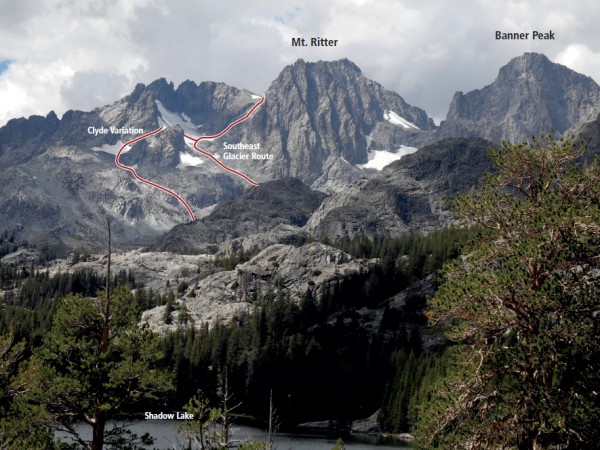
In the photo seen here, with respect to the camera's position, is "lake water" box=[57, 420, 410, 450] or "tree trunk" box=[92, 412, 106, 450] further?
"lake water" box=[57, 420, 410, 450]

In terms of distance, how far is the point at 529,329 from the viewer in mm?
30281

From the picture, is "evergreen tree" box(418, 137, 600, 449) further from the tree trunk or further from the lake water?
the lake water

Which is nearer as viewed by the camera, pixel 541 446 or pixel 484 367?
pixel 541 446

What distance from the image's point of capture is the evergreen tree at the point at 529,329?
29.0 meters

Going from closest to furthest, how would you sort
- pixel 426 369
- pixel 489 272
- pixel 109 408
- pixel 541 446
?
pixel 541 446, pixel 489 272, pixel 109 408, pixel 426 369

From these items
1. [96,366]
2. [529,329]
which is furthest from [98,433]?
[529,329]

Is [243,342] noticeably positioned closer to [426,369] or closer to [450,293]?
[426,369]

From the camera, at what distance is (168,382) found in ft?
134

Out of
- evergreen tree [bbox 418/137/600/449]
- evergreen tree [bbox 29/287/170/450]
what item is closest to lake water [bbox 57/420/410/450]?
evergreen tree [bbox 29/287/170/450]

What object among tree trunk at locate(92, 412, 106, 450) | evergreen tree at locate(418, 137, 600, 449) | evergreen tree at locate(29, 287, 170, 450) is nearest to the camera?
evergreen tree at locate(418, 137, 600, 449)

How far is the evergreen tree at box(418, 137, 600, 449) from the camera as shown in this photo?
1143 inches

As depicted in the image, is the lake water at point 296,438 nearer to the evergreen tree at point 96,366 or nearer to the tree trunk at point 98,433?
the evergreen tree at point 96,366

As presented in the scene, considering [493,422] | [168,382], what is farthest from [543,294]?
[168,382]

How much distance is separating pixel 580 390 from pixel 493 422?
354cm
